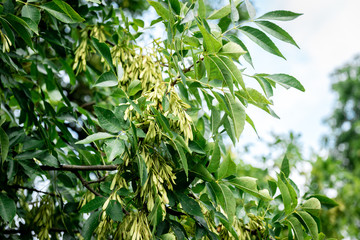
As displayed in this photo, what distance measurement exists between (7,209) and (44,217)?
13cm

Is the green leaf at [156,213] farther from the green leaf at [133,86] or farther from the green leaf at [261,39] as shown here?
the green leaf at [261,39]

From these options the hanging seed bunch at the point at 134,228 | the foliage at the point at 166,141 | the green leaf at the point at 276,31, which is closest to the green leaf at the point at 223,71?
the foliage at the point at 166,141

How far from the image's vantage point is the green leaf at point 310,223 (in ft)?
2.98

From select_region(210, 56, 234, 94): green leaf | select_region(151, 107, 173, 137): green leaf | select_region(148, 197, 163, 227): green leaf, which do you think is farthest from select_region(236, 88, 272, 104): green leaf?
select_region(148, 197, 163, 227): green leaf

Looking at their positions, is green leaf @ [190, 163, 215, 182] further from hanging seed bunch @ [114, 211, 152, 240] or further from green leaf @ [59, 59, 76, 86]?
green leaf @ [59, 59, 76, 86]

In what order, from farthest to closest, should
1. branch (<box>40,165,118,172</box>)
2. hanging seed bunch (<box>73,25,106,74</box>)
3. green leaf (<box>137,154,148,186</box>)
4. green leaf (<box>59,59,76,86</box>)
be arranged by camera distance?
green leaf (<box>59,59,76,86</box>), hanging seed bunch (<box>73,25,106,74</box>), branch (<box>40,165,118,172</box>), green leaf (<box>137,154,148,186</box>)

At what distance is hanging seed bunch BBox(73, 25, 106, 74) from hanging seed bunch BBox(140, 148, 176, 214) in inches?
21.0

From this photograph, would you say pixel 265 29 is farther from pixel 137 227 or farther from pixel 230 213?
pixel 137 227

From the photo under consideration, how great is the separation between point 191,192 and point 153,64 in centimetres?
36

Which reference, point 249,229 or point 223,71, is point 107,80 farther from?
point 249,229

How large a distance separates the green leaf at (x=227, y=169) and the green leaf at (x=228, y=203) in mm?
24

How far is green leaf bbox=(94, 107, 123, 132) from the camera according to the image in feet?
2.54

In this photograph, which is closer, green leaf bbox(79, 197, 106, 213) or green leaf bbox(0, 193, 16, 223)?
green leaf bbox(79, 197, 106, 213)

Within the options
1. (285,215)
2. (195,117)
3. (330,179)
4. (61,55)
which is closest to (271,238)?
(285,215)
